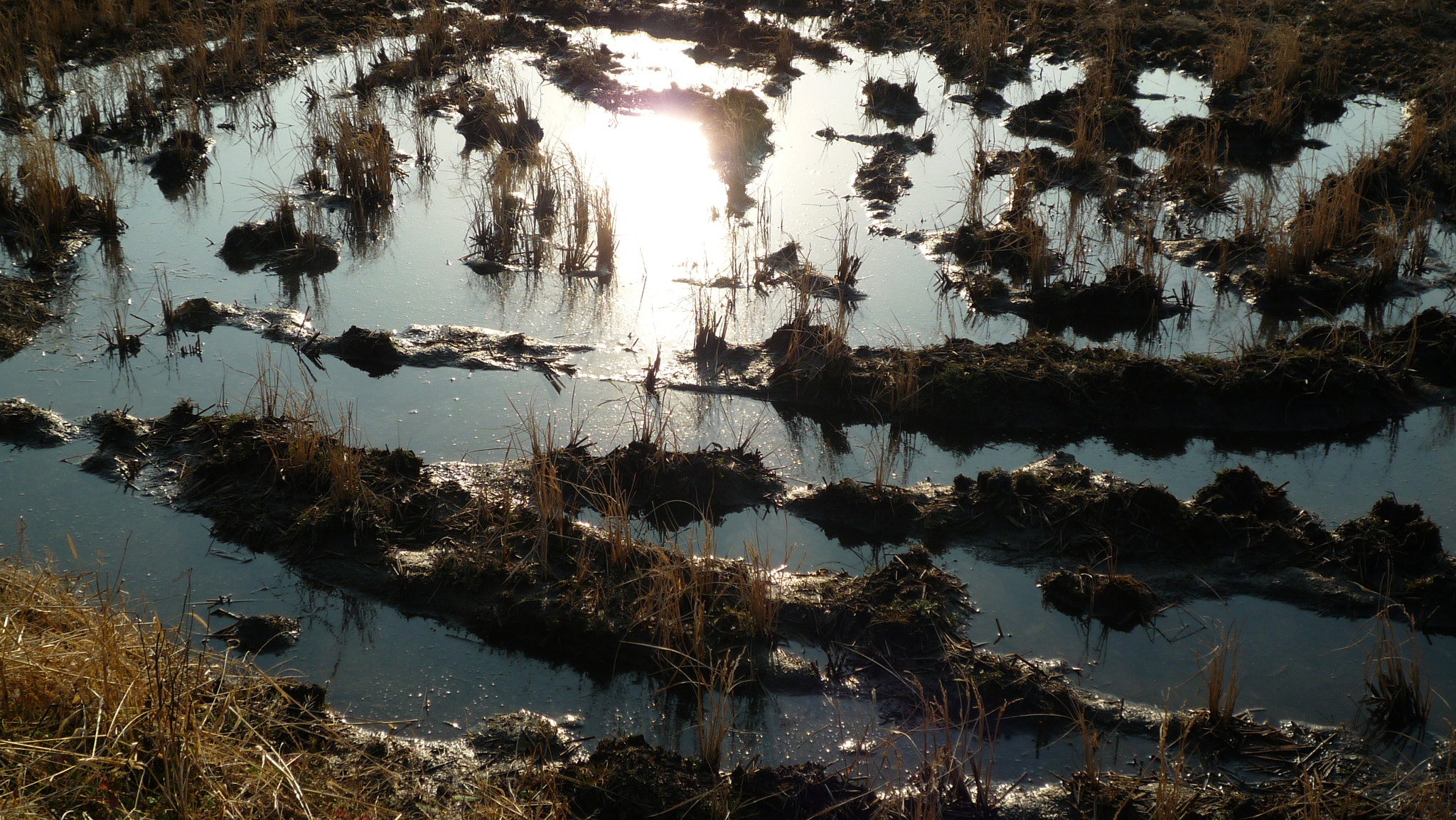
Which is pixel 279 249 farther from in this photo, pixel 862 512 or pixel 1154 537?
pixel 1154 537

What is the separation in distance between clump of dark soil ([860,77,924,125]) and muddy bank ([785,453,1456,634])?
802 centimetres

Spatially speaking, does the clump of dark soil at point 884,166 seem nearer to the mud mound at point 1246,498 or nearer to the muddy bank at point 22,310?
the mud mound at point 1246,498

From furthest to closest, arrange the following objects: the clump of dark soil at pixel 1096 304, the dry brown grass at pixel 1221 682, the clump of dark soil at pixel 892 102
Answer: the clump of dark soil at pixel 892 102 → the clump of dark soil at pixel 1096 304 → the dry brown grass at pixel 1221 682

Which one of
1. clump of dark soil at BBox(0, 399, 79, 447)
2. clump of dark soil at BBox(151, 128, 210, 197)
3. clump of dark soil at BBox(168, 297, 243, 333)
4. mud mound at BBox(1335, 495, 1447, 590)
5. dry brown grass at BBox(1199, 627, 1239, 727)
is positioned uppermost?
clump of dark soil at BBox(151, 128, 210, 197)

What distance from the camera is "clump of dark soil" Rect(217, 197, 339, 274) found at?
8641mm

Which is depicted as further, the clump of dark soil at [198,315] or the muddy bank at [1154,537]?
the clump of dark soil at [198,315]

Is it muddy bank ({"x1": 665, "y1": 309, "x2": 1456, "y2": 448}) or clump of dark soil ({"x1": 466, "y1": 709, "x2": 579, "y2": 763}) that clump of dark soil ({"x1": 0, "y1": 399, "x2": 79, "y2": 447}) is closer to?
clump of dark soil ({"x1": 466, "y1": 709, "x2": 579, "y2": 763})

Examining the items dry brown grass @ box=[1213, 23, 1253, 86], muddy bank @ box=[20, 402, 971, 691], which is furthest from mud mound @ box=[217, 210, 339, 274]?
dry brown grass @ box=[1213, 23, 1253, 86]

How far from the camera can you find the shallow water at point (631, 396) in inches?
176

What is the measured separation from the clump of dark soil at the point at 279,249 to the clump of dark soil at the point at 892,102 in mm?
7260

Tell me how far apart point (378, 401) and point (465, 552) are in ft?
6.61

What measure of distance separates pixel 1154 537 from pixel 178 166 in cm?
1000

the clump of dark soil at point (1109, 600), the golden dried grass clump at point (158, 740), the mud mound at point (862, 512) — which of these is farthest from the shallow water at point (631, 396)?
the golden dried grass clump at point (158, 740)

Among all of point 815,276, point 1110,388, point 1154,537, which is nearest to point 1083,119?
point 815,276
